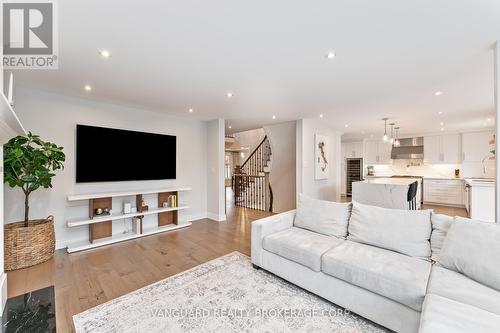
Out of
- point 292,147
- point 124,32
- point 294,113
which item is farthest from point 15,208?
point 292,147

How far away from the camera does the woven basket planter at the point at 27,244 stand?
109 inches

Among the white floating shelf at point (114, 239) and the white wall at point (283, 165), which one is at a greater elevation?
the white wall at point (283, 165)

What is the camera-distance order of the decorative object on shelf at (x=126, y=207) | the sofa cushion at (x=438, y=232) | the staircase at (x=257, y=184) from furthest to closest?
the staircase at (x=257, y=184) < the decorative object on shelf at (x=126, y=207) < the sofa cushion at (x=438, y=232)

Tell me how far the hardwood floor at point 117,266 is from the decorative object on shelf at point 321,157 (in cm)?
266

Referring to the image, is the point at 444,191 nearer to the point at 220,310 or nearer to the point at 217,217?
the point at 217,217

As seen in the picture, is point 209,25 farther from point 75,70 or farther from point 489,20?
point 489,20

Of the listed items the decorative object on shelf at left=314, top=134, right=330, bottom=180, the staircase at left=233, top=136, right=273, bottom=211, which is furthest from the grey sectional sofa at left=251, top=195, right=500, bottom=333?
the staircase at left=233, top=136, right=273, bottom=211

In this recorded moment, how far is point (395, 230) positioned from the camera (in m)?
2.21

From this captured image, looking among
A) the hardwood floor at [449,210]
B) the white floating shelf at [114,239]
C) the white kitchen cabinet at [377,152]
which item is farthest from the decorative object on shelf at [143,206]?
the white kitchen cabinet at [377,152]

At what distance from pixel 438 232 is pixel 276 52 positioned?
2.35 m

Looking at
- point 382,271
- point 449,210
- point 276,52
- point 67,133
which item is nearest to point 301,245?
point 382,271

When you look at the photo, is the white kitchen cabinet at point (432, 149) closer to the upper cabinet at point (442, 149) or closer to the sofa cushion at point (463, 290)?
the upper cabinet at point (442, 149)

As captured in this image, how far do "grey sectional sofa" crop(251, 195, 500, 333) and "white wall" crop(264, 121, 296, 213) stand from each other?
3233 mm

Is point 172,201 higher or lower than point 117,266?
higher
